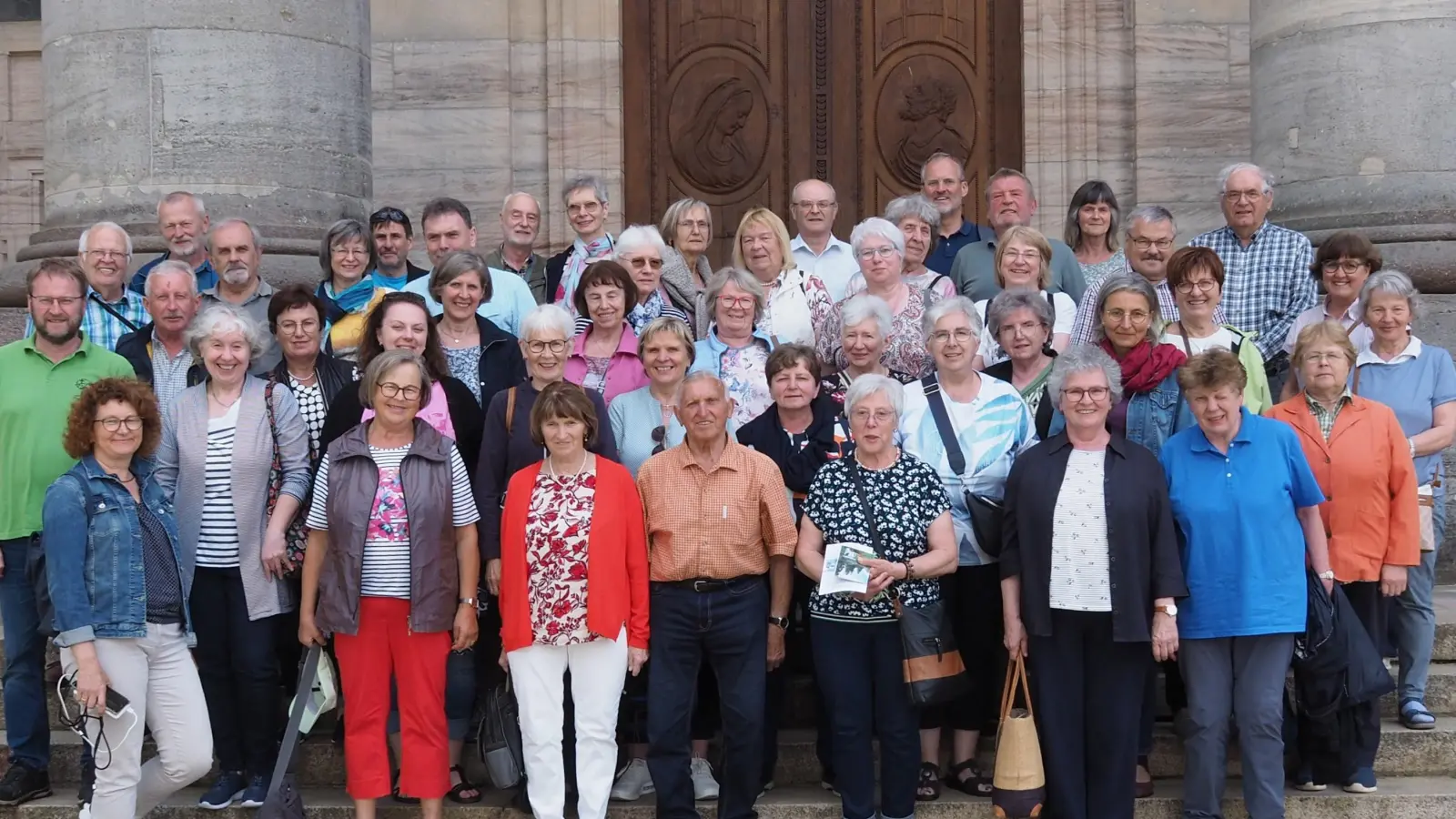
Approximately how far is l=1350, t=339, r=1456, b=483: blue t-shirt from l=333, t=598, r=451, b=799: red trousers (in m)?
3.65

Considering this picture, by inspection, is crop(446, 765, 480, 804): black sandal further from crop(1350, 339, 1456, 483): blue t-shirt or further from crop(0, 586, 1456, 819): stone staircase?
crop(1350, 339, 1456, 483): blue t-shirt

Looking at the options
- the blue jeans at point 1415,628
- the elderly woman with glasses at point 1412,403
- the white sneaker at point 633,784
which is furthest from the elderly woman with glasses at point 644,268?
A: the blue jeans at point 1415,628

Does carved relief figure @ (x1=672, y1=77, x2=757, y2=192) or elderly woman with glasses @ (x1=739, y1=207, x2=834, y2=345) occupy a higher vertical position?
carved relief figure @ (x1=672, y1=77, x2=757, y2=192)

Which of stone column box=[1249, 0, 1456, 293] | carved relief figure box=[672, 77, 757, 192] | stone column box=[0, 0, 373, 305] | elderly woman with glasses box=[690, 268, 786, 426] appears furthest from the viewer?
carved relief figure box=[672, 77, 757, 192]

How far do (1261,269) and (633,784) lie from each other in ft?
11.0

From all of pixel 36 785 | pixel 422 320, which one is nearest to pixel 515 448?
pixel 422 320

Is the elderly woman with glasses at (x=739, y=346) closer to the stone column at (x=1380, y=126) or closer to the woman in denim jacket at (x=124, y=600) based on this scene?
the woman in denim jacket at (x=124, y=600)

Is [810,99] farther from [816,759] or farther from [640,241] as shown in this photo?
[816,759]

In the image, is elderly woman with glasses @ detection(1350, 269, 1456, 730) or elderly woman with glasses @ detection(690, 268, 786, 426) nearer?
elderly woman with glasses @ detection(1350, 269, 1456, 730)

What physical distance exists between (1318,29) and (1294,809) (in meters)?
4.04

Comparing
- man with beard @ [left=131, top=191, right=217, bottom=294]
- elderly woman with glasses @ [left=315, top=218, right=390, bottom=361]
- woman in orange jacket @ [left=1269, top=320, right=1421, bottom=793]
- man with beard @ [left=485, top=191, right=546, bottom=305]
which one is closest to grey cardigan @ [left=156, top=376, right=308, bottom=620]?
elderly woman with glasses @ [left=315, top=218, right=390, bottom=361]

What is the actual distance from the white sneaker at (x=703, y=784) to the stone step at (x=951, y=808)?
31 millimetres

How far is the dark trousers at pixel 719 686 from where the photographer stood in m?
5.51

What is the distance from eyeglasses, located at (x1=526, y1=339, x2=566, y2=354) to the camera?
5707 mm
